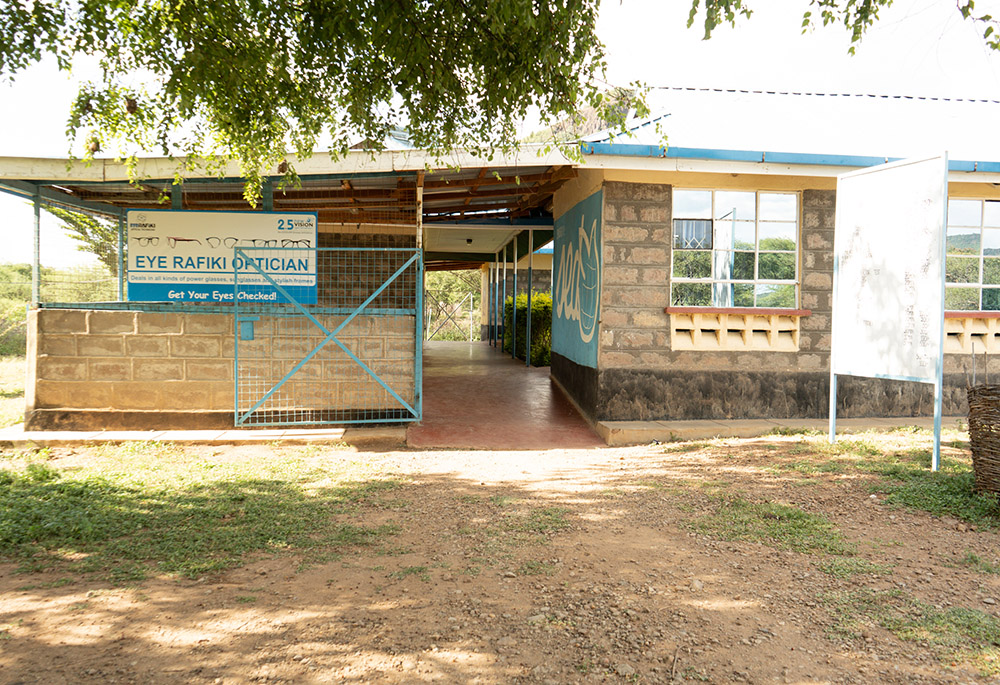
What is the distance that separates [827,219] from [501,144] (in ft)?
15.9

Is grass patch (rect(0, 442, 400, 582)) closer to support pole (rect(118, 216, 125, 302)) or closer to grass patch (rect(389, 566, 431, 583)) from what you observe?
grass patch (rect(389, 566, 431, 583))

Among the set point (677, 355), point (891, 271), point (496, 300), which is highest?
point (496, 300)

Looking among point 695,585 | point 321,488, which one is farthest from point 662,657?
point 321,488

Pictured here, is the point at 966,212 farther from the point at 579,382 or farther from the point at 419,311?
the point at 419,311

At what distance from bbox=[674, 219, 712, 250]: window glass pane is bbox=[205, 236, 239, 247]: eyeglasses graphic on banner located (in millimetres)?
5536

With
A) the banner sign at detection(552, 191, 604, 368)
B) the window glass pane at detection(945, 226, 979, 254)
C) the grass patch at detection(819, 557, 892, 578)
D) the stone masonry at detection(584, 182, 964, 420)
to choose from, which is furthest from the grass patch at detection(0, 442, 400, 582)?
the window glass pane at detection(945, 226, 979, 254)

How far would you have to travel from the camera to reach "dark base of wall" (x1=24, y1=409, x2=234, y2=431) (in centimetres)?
799

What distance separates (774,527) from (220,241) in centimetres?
686

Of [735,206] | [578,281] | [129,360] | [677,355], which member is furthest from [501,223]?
[129,360]

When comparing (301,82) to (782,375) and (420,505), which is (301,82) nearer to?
(420,505)

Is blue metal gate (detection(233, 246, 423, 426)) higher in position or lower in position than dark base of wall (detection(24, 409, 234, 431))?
higher

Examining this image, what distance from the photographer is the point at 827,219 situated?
894cm

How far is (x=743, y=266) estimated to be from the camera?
8.87 metres

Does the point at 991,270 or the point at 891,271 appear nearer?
the point at 891,271
